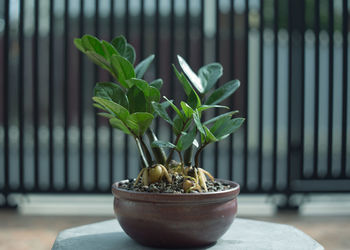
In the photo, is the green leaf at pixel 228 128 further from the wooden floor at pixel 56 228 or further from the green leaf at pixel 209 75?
the wooden floor at pixel 56 228

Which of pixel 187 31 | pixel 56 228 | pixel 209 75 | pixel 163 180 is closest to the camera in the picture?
pixel 163 180

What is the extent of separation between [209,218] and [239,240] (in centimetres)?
14

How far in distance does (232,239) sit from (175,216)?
0.18m

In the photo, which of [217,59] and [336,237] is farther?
[217,59]

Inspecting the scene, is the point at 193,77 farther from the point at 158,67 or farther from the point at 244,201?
the point at 244,201

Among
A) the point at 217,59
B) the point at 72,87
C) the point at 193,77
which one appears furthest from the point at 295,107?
the point at 72,87

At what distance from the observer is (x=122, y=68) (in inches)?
30.6

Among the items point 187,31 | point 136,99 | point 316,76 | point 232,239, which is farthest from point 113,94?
point 316,76

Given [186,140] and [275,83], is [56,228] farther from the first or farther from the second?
[186,140]

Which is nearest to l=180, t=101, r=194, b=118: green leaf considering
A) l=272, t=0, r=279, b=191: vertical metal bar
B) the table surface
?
the table surface

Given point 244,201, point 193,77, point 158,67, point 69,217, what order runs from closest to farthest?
point 193,77 < point 69,217 < point 158,67 < point 244,201

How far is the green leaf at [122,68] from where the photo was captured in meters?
0.76

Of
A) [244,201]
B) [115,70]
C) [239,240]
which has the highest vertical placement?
[115,70]

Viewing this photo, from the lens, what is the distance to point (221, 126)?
0.79m
